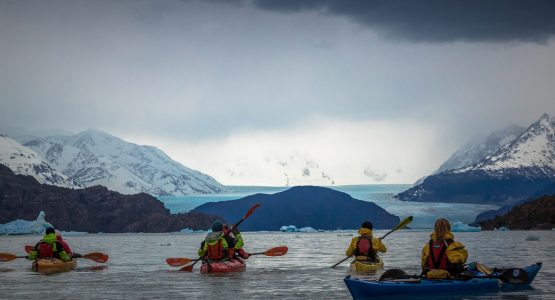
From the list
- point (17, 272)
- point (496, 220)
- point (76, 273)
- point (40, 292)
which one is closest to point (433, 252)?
point (40, 292)

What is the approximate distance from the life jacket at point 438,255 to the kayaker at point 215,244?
10952mm

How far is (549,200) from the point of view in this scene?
198 m

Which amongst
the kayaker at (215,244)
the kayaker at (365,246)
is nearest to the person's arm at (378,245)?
the kayaker at (365,246)

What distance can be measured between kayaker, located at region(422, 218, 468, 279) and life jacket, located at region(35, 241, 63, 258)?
18.5 meters

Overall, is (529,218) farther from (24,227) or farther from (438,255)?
(438,255)

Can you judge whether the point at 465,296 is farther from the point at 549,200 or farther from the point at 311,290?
the point at 549,200

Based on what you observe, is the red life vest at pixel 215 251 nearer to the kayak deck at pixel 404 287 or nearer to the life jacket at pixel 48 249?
the life jacket at pixel 48 249

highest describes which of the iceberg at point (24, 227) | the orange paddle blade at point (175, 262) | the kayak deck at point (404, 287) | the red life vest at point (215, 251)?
the iceberg at point (24, 227)

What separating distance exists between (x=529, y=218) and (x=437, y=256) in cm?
18296

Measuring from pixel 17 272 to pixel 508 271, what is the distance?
69.4 feet

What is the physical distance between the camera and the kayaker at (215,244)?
29.5m

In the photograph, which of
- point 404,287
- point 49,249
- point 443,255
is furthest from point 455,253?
point 49,249

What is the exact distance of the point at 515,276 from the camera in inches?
881

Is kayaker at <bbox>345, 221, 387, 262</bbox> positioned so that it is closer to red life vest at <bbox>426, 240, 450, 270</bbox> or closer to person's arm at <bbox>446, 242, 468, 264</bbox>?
red life vest at <bbox>426, 240, 450, 270</bbox>
